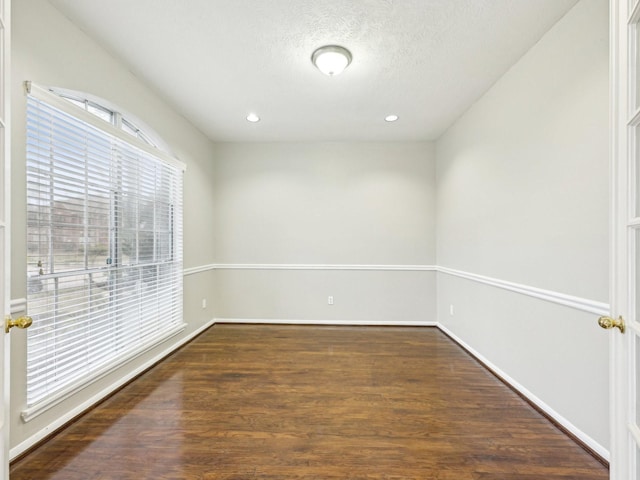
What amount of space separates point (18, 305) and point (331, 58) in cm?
246

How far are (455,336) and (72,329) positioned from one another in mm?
3656

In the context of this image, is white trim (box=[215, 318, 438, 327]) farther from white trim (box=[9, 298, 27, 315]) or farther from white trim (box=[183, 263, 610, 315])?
white trim (box=[9, 298, 27, 315])

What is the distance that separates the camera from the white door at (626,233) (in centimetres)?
91

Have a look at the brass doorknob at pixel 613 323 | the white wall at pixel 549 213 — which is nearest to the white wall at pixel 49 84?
the brass doorknob at pixel 613 323

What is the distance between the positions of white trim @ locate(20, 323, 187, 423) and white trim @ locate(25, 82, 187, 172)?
5.85ft

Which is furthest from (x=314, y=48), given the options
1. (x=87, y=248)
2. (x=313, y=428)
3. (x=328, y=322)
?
(x=328, y=322)

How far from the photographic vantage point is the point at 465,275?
3191 millimetres

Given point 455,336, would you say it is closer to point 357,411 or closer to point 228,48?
point 357,411

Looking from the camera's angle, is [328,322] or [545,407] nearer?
[545,407]

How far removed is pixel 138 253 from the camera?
2.69m

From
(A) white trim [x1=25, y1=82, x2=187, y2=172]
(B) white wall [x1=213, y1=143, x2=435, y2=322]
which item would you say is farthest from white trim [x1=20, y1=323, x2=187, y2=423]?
(A) white trim [x1=25, y1=82, x2=187, y2=172]

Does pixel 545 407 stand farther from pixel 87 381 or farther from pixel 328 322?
pixel 87 381

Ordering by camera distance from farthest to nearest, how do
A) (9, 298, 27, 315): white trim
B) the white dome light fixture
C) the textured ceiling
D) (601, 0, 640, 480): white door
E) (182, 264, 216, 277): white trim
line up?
1. (182, 264, 216, 277): white trim
2. the white dome light fixture
3. the textured ceiling
4. (9, 298, 27, 315): white trim
5. (601, 0, 640, 480): white door

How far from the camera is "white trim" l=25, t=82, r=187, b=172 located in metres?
1.67
